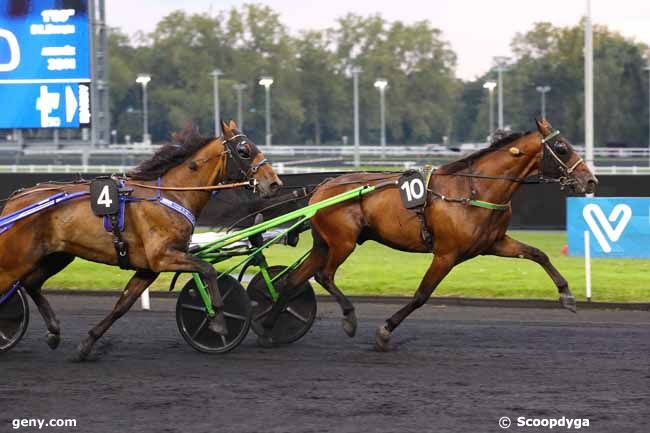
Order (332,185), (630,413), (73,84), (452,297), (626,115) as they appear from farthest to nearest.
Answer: (626,115) → (73,84) → (452,297) → (332,185) → (630,413)

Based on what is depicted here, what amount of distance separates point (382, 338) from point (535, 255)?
1.38 meters

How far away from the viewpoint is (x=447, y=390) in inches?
272

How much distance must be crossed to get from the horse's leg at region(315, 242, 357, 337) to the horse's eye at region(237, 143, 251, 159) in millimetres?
1205

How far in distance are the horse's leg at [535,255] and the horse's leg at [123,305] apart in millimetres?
2739

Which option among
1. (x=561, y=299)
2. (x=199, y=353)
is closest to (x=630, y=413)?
(x=561, y=299)

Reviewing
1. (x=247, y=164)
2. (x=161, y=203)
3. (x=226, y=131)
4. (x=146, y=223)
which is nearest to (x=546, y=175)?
(x=247, y=164)

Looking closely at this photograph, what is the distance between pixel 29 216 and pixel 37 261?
0.34m

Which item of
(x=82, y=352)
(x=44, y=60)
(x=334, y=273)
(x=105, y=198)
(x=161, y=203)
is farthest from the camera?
(x=44, y=60)

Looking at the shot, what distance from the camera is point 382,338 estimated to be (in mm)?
8250

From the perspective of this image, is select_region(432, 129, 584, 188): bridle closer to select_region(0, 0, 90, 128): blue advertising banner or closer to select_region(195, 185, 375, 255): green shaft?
select_region(195, 185, 375, 255): green shaft

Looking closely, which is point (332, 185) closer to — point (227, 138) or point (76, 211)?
point (227, 138)

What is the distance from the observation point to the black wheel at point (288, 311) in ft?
28.7

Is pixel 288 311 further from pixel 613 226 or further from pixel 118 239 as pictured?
pixel 613 226

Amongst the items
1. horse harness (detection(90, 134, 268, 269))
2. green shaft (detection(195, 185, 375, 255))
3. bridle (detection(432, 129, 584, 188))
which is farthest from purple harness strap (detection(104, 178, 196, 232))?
bridle (detection(432, 129, 584, 188))
